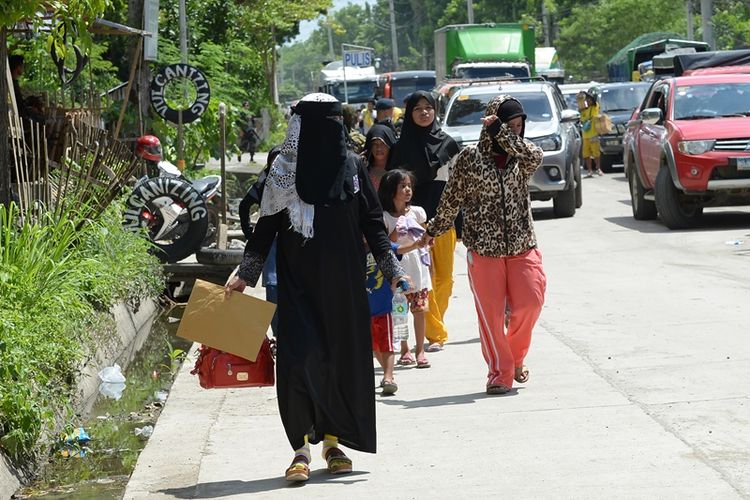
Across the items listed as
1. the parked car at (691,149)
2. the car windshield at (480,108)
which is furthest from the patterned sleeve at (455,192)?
the car windshield at (480,108)

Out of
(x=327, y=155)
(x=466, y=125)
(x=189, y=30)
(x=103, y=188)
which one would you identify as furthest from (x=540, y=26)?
(x=327, y=155)

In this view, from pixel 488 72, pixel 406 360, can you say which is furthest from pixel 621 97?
pixel 406 360

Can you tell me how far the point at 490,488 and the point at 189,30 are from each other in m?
24.9

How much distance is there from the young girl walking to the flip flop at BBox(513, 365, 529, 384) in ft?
3.42

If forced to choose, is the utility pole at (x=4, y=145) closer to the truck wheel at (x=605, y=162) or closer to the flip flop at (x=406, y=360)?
the flip flop at (x=406, y=360)

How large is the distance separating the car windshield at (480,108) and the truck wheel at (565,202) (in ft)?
4.07

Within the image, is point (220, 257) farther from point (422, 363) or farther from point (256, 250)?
point (256, 250)

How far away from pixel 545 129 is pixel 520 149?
1262cm

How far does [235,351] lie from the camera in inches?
266

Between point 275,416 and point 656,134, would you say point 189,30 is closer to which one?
point 656,134

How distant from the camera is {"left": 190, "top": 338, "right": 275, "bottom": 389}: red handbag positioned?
6844 millimetres

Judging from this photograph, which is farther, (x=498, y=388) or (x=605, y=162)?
(x=605, y=162)

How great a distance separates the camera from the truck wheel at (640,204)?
19.4 meters

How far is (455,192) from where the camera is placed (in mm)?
8656
